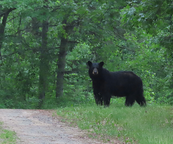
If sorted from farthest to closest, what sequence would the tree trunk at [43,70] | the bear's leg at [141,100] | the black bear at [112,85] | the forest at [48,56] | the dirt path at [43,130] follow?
the tree trunk at [43,70] → the forest at [48,56] → the bear's leg at [141,100] → the black bear at [112,85] → the dirt path at [43,130]

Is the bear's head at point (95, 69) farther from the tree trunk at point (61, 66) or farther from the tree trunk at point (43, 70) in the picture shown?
the tree trunk at point (61, 66)

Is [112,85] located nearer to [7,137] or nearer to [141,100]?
[141,100]

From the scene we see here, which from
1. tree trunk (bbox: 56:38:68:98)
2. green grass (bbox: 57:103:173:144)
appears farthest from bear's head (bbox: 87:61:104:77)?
tree trunk (bbox: 56:38:68:98)

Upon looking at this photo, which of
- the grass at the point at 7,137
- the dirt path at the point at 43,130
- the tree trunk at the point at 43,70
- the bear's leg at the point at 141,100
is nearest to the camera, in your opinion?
the grass at the point at 7,137

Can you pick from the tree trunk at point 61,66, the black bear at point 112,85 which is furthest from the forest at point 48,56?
the black bear at point 112,85

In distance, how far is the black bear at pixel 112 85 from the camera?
13837mm

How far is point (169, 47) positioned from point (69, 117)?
4226mm

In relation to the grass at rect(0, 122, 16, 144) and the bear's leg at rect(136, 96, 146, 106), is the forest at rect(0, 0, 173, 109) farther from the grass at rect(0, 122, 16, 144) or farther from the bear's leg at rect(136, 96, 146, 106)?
the grass at rect(0, 122, 16, 144)

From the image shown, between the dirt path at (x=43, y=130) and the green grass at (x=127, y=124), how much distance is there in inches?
17.3

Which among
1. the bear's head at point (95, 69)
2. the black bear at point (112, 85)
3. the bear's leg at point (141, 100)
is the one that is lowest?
the bear's leg at point (141, 100)

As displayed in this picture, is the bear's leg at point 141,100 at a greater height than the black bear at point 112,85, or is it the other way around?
the black bear at point 112,85

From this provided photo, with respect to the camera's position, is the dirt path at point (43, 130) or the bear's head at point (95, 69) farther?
the bear's head at point (95, 69)

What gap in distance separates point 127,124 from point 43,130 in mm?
2509

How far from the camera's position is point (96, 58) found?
2189 cm
